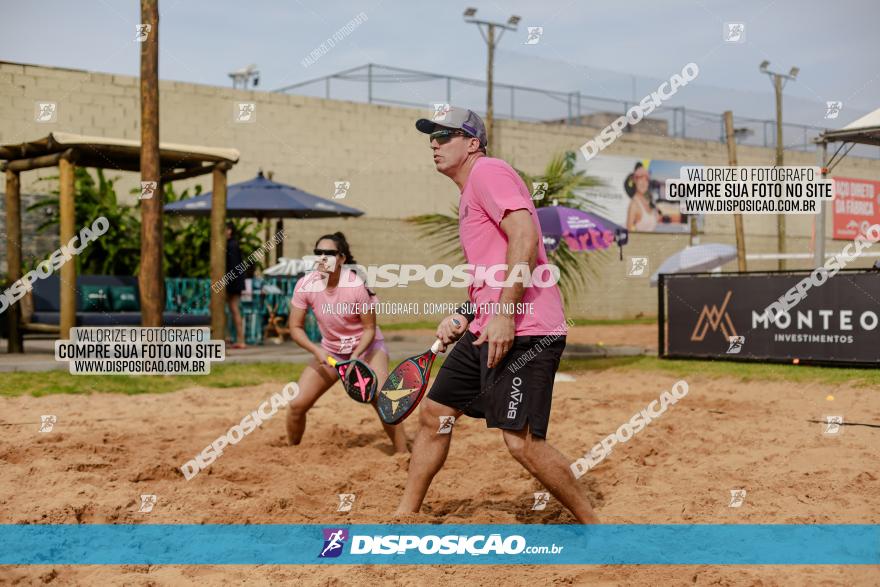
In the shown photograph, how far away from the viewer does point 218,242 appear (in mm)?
13555

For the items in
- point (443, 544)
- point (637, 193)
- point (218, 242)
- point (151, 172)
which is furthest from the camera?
point (637, 193)

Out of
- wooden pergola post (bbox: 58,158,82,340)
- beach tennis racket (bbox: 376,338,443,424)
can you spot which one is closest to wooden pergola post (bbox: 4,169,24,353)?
wooden pergola post (bbox: 58,158,82,340)

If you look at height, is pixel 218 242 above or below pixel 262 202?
below

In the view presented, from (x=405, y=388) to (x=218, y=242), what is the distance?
915cm

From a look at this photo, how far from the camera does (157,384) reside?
34.6 feet

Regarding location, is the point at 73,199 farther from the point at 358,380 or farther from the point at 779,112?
the point at 779,112

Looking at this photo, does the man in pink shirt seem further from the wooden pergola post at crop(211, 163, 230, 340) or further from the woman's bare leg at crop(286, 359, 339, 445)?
the wooden pergola post at crop(211, 163, 230, 340)

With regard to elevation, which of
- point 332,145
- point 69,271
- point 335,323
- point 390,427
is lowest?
point 390,427

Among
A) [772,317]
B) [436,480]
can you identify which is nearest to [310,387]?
[436,480]

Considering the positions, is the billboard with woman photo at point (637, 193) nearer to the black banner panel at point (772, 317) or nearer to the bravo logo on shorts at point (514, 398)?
the black banner panel at point (772, 317)

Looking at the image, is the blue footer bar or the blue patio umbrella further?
the blue patio umbrella

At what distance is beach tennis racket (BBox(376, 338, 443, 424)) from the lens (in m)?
5.01

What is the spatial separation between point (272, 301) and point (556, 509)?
37.5 feet

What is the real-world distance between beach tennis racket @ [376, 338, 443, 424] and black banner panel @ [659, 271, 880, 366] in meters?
8.07
